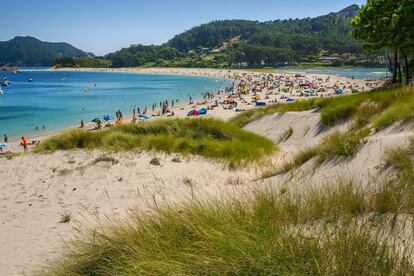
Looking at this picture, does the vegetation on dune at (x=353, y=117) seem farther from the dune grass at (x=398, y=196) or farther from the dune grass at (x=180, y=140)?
the dune grass at (x=398, y=196)

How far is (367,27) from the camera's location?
85.3ft

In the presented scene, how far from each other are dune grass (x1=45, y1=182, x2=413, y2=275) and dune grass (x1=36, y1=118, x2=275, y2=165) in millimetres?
7307

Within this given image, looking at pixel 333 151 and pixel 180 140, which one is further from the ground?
pixel 333 151

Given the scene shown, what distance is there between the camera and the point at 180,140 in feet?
41.5

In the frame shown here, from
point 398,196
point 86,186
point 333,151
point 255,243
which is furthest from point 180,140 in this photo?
point 255,243

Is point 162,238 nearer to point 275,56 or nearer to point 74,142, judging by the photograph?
point 74,142

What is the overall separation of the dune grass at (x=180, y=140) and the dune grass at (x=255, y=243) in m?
7.31

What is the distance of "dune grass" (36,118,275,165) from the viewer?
12.1 metres

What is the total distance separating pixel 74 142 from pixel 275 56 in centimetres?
16991

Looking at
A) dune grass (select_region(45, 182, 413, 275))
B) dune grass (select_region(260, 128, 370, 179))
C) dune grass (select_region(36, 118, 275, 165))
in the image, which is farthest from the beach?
dune grass (select_region(45, 182, 413, 275))

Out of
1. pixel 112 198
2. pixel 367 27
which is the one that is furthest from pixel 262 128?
pixel 367 27

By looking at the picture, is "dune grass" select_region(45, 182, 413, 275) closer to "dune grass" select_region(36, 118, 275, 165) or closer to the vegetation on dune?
the vegetation on dune

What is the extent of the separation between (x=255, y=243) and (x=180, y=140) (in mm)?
9849

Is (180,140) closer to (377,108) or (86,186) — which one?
(86,186)
